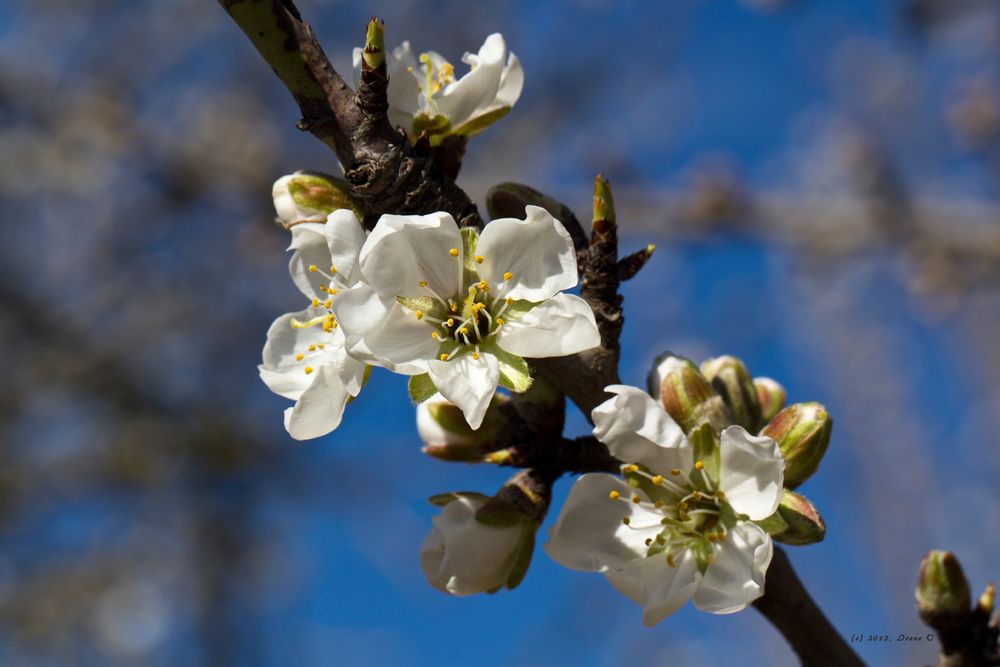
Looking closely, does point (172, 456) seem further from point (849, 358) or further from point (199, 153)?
point (849, 358)

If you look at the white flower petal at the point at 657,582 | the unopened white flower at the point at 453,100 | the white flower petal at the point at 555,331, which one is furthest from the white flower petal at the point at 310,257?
the white flower petal at the point at 657,582

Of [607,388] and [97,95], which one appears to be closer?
[607,388]

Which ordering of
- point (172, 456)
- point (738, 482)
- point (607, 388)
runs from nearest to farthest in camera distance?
point (607, 388) < point (738, 482) < point (172, 456)

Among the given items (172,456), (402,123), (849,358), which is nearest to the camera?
(402,123)

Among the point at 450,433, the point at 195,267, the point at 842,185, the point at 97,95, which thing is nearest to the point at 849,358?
the point at 842,185

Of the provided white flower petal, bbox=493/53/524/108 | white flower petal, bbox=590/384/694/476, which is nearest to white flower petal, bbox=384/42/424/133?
white flower petal, bbox=493/53/524/108

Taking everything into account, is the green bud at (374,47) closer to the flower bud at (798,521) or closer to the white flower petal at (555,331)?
the white flower petal at (555,331)

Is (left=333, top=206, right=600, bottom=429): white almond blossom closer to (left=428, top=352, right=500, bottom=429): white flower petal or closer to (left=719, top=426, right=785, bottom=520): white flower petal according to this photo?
(left=428, top=352, right=500, bottom=429): white flower petal

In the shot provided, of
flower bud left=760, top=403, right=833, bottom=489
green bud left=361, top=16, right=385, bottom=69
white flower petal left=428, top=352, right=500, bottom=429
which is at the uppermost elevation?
green bud left=361, top=16, right=385, bottom=69
